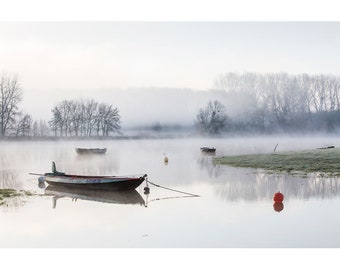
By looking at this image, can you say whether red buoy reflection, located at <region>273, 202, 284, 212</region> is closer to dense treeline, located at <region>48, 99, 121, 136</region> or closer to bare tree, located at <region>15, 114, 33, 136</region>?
bare tree, located at <region>15, 114, 33, 136</region>

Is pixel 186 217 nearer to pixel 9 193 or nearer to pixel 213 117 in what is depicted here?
pixel 9 193

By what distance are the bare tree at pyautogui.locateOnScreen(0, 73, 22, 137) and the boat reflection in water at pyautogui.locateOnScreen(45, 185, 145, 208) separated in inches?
981

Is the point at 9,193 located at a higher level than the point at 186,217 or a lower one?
higher

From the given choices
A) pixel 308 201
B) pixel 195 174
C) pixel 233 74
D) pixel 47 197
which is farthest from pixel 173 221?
pixel 233 74

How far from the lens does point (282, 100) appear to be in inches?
2980

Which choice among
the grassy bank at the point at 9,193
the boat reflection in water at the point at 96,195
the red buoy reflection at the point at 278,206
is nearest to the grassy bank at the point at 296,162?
the red buoy reflection at the point at 278,206

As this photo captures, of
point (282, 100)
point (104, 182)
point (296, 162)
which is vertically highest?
point (282, 100)

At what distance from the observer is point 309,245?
14.2 m

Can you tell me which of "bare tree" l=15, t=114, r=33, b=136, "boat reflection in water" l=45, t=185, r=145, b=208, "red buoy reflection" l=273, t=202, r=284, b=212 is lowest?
"boat reflection in water" l=45, t=185, r=145, b=208

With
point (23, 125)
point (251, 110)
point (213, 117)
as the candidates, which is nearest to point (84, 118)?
point (23, 125)

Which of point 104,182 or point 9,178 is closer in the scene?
point 104,182

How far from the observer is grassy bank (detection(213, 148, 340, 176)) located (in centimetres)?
3322

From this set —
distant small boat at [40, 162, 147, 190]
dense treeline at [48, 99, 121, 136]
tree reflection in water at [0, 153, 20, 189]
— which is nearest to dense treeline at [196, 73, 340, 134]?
dense treeline at [48, 99, 121, 136]

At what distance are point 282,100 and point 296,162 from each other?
40.8 m
